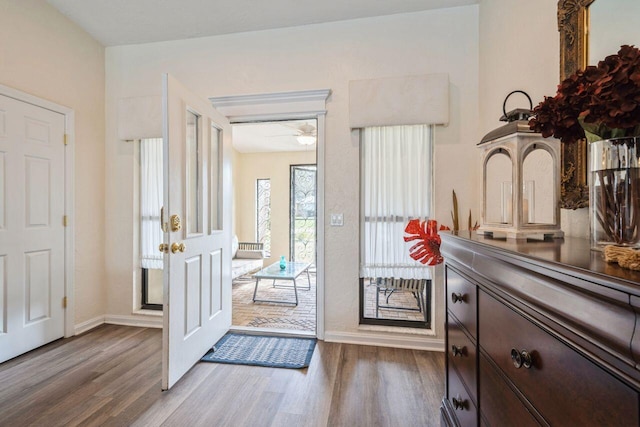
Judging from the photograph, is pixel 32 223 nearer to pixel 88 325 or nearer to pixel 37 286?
pixel 37 286

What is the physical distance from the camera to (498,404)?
917 millimetres

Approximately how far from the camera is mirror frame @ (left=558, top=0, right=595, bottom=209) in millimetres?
1264

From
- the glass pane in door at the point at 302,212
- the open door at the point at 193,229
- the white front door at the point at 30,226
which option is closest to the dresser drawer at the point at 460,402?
the open door at the point at 193,229

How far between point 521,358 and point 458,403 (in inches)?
28.0

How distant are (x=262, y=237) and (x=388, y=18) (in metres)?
4.76

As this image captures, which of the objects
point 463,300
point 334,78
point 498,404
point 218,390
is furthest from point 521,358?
point 334,78

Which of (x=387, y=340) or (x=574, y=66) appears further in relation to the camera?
(x=387, y=340)

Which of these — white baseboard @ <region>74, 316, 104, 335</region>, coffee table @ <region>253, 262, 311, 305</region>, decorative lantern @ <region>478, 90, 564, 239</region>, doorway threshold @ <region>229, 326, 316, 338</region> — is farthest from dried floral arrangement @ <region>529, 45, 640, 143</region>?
white baseboard @ <region>74, 316, 104, 335</region>

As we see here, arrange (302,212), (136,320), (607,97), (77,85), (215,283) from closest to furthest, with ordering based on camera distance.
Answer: (607,97) → (215,283) → (77,85) → (136,320) → (302,212)

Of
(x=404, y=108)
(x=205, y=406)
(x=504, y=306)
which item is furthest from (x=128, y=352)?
(x=404, y=108)

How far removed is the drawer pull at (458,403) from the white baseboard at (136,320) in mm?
2811

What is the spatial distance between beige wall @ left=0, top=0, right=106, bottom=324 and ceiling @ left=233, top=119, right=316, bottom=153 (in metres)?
1.61

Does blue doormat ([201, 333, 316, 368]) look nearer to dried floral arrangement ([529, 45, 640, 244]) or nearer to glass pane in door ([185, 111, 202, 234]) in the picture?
glass pane in door ([185, 111, 202, 234])

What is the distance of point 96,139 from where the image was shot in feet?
9.89
